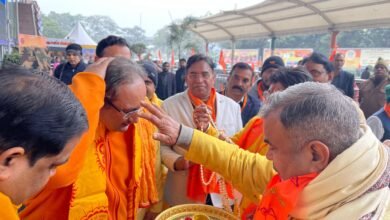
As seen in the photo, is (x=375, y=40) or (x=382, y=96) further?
(x=375, y=40)

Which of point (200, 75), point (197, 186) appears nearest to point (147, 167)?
point (197, 186)

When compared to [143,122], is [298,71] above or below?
above

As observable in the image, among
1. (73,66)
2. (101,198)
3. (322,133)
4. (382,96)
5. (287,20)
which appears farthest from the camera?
(287,20)

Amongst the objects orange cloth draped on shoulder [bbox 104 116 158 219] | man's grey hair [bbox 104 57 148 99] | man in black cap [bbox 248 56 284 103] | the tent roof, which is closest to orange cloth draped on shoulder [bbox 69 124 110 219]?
orange cloth draped on shoulder [bbox 104 116 158 219]

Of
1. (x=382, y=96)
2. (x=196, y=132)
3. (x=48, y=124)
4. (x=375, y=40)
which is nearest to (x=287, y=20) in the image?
(x=382, y=96)

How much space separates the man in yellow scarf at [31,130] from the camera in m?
0.84

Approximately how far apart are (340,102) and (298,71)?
1.16 m

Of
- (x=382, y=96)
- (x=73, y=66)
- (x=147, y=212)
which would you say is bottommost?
(x=147, y=212)

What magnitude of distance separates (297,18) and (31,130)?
393 inches

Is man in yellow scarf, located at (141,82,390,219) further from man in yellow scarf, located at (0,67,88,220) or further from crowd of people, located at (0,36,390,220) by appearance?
man in yellow scarf, located at (0,67,88,220)

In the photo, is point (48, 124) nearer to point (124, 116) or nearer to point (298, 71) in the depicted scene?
point (124, 116)

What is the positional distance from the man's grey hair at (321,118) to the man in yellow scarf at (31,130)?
707 millimetres

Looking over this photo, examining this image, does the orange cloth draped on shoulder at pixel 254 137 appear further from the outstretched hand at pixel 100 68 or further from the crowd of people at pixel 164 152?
the outstretched hand at pixel 100 68

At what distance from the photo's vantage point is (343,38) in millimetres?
33656
